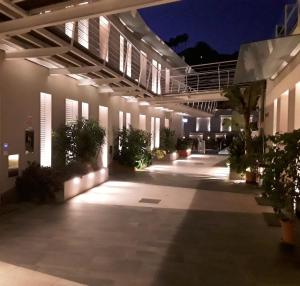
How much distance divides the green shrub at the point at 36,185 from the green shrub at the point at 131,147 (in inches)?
245

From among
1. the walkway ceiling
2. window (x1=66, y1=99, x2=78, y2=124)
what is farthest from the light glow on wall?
the walkway ceiling

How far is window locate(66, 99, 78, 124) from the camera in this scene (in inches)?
434

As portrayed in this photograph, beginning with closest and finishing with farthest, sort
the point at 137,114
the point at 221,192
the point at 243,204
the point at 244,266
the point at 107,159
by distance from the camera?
1. the point at 244,266
2. the point at 243,204
3. the point at 221,192
4. the point at 107,159
5. the point at 137,114

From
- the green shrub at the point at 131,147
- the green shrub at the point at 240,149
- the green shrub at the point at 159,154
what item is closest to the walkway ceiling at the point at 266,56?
the green shrub at the point at 240,149

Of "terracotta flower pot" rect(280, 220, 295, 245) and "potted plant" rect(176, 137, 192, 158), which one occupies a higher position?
"potted plant" rect(176, 137, 192, 158)

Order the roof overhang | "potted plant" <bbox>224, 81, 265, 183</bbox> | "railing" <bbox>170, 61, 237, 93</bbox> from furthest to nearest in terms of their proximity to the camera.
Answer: "railing" <bbox>170, 61, 237, 93</bbox> → the roof overhang → "potted plant" <bbox>224, 81, 265, 183</bbox>

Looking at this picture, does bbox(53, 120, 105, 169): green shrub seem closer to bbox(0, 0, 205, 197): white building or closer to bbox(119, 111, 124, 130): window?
bbox(0, 0, 205, 197): white building

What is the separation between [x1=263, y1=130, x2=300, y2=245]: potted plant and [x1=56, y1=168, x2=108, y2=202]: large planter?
521 cm

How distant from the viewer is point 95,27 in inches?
511

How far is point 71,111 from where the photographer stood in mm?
11312

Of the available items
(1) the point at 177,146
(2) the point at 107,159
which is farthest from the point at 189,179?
(1) the point at 177,146

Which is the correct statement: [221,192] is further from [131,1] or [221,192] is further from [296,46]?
[131,1]

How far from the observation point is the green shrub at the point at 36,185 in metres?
8.31

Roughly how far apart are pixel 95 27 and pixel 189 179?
22.8 ft
